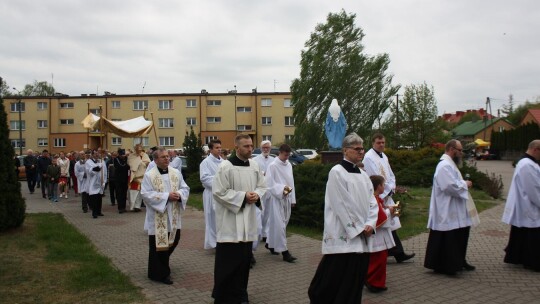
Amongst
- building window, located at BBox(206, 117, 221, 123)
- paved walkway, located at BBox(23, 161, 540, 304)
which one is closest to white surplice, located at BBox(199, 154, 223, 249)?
paved walkway, located at BBox(23, 161, 540, 304)

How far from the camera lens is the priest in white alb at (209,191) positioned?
8203mm

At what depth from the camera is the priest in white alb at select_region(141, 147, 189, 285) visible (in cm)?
651

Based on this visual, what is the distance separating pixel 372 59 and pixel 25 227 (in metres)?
32.0

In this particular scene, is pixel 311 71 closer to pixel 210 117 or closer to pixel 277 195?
pixel 210 117

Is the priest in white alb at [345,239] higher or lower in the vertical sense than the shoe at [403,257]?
higher

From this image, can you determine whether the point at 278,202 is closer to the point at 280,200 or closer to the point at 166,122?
the point at 280,200

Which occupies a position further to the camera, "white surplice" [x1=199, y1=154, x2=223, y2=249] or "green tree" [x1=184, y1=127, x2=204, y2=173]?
"green tree" [x1=184, y1=127, x2=204, y2=173]

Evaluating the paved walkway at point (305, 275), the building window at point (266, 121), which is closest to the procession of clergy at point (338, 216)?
the paved walkway at point (305, 275)

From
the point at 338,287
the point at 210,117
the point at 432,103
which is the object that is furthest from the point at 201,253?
the point at 210,117

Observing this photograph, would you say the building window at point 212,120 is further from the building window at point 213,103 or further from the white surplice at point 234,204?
the white surplice at point 234,204

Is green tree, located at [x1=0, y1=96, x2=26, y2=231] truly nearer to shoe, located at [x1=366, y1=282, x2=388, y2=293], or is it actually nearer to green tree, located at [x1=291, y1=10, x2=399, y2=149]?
shoe, located at [x1=366, y1=282, x2=388, y2=293]

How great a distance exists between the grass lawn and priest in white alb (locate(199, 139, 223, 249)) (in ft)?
5.63

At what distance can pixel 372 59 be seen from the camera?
37.9 meters

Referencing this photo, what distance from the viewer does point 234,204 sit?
5.46 meters
